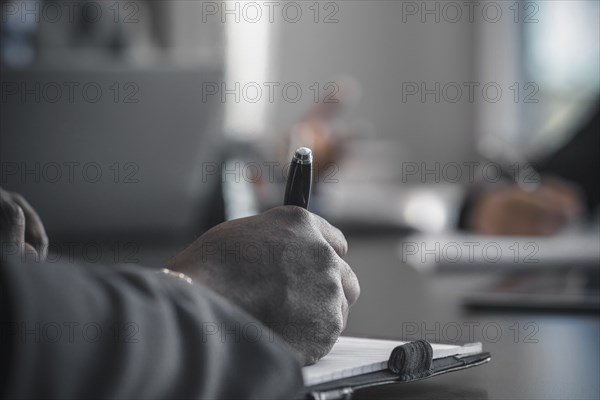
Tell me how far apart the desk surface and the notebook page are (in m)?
0.02

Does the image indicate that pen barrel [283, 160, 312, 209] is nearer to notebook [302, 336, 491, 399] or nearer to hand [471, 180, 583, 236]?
notebook [302, 336, 491, 399]

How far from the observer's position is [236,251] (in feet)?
1.20

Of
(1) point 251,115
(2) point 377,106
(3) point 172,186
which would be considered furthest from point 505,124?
(3) point 172,186

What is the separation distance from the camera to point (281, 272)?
1.18 ft

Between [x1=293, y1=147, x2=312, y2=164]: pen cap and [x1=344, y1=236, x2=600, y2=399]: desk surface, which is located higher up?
[x1=293, y1=147, x2=312, y2=164]: pen cap

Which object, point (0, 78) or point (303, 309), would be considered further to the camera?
point (0, 78)

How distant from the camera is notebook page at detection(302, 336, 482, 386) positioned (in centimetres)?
35

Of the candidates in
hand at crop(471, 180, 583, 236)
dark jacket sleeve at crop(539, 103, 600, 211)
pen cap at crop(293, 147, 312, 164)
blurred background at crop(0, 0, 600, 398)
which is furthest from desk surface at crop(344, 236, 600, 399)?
dark jacket sleeve at crop(539, 103, 600, 211)

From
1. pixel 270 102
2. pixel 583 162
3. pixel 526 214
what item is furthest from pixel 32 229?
pixel 270 102

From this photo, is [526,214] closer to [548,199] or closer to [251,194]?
[548,199]

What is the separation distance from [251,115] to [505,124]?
1.77m

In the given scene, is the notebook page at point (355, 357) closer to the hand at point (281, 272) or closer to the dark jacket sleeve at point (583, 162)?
the hand at point (281, 272)

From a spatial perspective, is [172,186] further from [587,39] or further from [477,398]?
[587,39]

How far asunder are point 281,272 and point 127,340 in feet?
0.32
